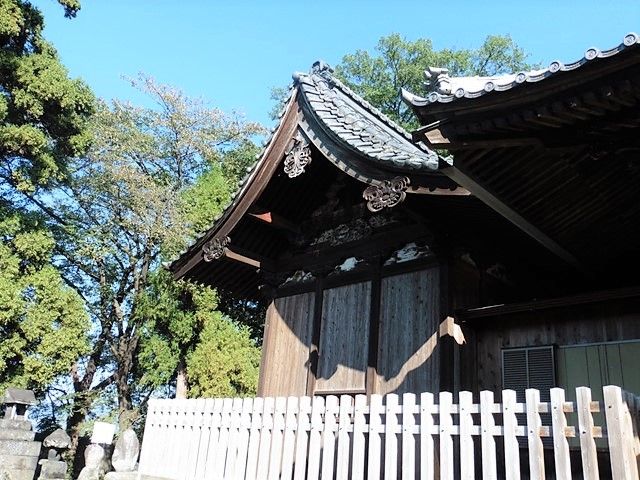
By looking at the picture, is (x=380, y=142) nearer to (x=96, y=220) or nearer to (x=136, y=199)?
(x=136, y=199)

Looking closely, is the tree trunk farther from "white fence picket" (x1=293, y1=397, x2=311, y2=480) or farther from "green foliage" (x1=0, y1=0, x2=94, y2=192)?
"white fence picket" (x1=293, y1=397, x2=311, y2=480)

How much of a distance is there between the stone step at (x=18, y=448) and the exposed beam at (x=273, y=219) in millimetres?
7584

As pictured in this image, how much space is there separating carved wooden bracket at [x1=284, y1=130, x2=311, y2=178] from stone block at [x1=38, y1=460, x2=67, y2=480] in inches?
360

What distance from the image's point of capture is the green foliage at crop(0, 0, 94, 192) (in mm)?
15531

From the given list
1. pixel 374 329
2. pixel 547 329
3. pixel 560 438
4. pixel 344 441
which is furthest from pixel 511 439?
pixel 374 329

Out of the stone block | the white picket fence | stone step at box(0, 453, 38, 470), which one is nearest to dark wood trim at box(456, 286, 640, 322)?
the white picket fence

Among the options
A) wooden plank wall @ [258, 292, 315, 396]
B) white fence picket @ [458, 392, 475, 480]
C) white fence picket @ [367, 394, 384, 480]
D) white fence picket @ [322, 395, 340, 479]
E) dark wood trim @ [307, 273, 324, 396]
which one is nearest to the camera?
white fence picket @ [458, 392, 475, 480]

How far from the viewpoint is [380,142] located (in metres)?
7.36

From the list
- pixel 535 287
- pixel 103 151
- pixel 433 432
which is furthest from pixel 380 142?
pixel 103 151

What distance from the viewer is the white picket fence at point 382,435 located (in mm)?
3828

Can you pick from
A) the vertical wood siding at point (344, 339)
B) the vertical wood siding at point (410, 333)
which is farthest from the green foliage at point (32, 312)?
the vertical wood siding at point (410, 333)

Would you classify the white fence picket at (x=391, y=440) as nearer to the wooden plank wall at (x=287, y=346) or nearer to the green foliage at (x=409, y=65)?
the wooden plank wall at (x=287, y=346)

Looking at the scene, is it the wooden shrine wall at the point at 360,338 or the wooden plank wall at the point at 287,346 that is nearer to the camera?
the wooden shrine wall at the point at 360,338

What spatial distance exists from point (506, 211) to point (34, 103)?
1477 cm
